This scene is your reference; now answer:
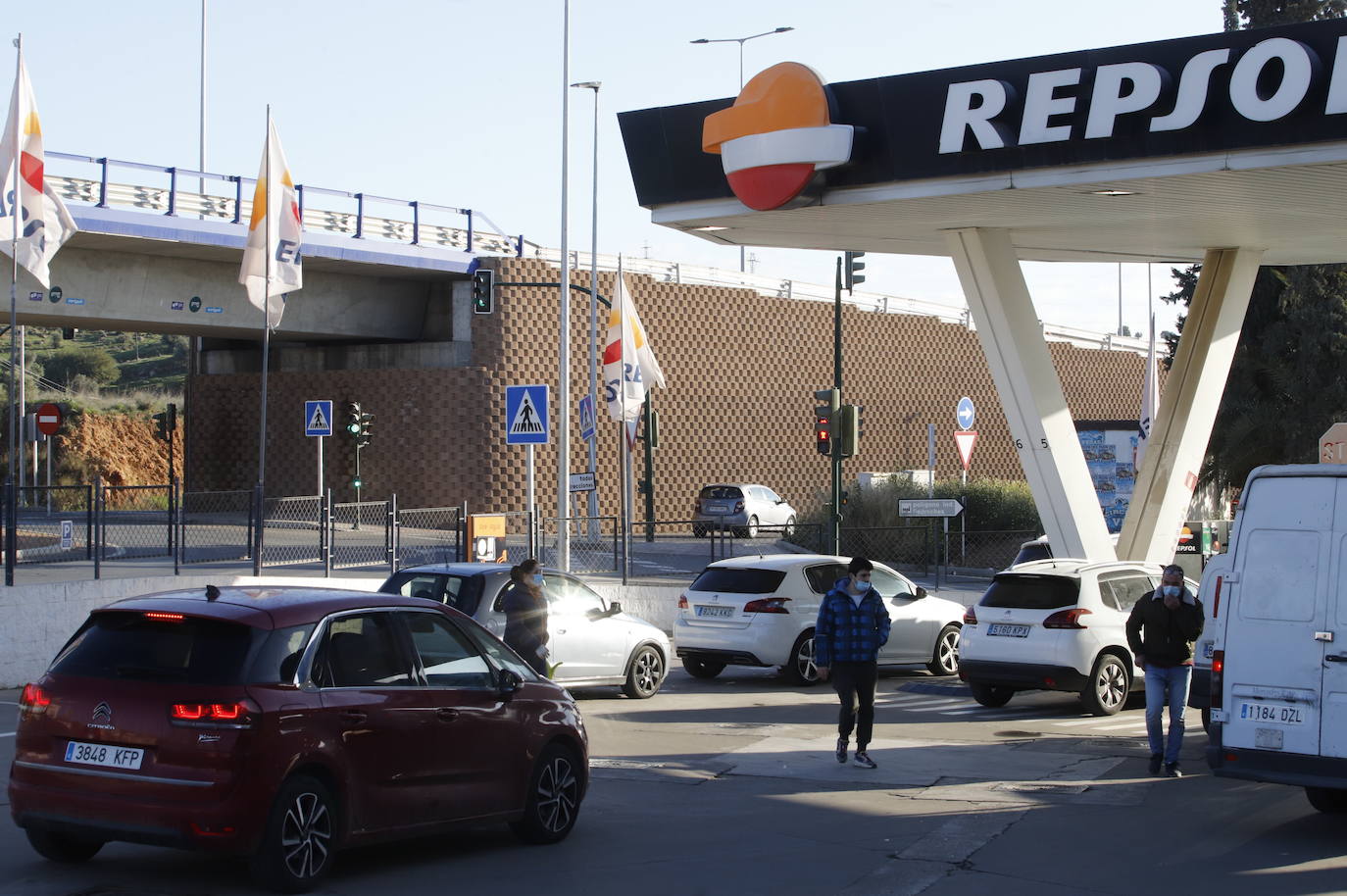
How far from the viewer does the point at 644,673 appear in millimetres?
17578

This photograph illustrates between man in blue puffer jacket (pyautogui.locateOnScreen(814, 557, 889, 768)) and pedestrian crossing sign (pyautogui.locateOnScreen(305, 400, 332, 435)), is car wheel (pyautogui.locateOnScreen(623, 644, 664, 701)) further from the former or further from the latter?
pedestrian crossing sign (pyautogui.locateOnScreen(305, 400, 332, 435))

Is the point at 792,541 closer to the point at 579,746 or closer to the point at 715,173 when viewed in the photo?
the point at 715,173

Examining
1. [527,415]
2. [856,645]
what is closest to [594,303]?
[527,415]

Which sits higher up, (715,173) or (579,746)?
(715,173)

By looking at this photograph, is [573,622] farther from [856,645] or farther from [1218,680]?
[1218,680]

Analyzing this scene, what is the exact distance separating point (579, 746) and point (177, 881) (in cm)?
267

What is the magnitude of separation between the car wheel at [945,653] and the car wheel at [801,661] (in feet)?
6.41

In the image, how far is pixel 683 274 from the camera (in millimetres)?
48094

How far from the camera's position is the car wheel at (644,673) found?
1739cm

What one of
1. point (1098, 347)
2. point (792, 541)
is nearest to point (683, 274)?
point (792, 541)

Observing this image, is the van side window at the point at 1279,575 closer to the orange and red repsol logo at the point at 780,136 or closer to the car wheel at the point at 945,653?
the orange and red repsol logo at the point at 780,136

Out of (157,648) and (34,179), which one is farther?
(34,179)

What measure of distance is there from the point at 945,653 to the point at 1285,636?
10208 millimetres

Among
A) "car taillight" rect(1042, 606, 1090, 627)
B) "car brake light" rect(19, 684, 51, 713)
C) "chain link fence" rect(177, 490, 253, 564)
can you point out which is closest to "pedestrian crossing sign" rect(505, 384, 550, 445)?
"chain link fence" rect(177, 490, 253, 564)
